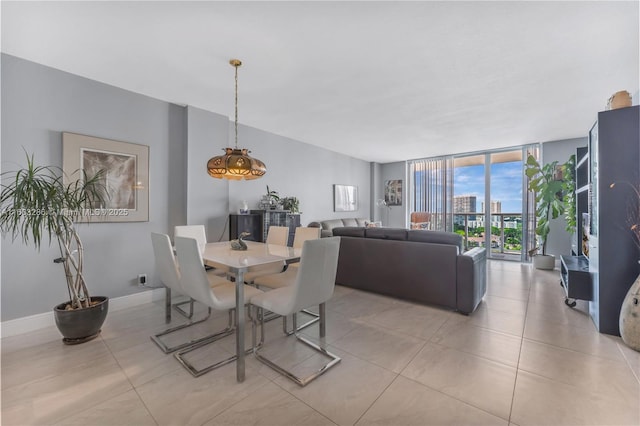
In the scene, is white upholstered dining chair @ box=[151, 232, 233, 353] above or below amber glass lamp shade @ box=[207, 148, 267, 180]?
below

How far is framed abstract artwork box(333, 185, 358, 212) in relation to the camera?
655cm

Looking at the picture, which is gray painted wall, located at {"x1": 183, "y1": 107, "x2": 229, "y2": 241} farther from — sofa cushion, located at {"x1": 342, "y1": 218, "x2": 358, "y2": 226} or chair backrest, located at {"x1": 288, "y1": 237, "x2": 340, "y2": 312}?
sofa cushion, located at {"x1": 342, "y1": 218, "x2": 358, "y2": 226}

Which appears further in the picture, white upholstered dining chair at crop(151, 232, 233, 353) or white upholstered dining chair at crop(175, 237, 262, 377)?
white upholstered dining chair at crop(151, 232, 233, 353)

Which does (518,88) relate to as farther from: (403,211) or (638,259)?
(403,211)

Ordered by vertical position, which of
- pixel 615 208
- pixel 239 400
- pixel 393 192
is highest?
pixel 393 192

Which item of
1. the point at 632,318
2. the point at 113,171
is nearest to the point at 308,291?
the point at 632,318

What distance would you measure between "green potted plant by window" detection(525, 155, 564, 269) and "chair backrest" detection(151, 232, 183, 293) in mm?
A: 5821

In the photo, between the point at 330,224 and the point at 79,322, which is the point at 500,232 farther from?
the point at 79,322

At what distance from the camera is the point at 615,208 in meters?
2.41

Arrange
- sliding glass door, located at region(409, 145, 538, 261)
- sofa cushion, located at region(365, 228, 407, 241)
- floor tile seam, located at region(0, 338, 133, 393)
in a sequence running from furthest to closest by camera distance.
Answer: sliding glass door, located at region(409, 145, 538, 261)
sofa cushion, located at region(365, 228, 407, 241)
floor tile seam, located at region(0, 338, 133, 393)

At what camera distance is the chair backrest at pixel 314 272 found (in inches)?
72.2

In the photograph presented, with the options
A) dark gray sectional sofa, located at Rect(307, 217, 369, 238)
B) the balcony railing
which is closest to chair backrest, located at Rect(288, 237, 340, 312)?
dark gray sectional sofa, located at Rect(307, 217, 369, 238)

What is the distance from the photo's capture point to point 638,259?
235cm

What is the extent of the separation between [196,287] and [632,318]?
3.44 meters
